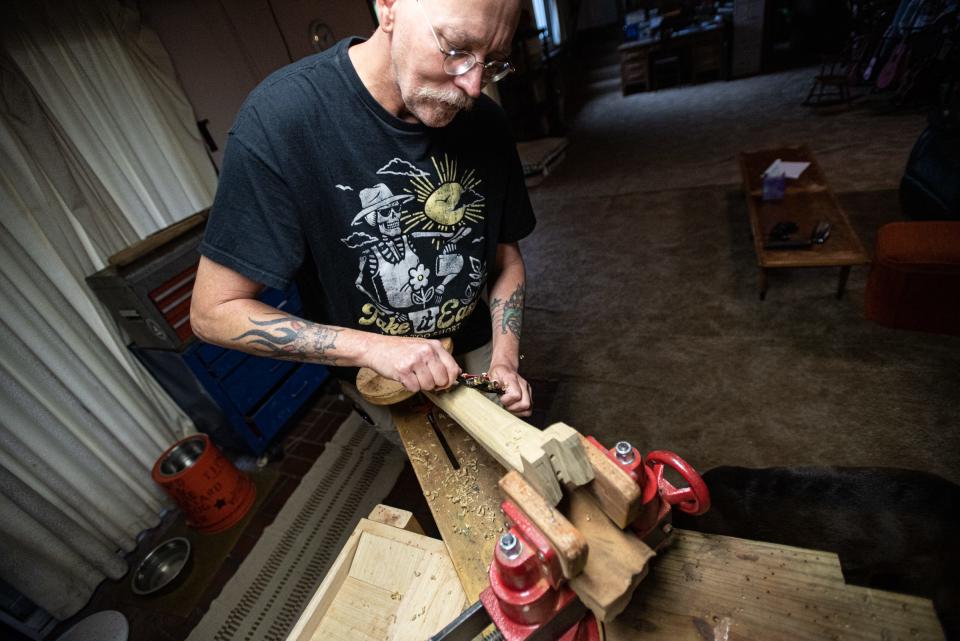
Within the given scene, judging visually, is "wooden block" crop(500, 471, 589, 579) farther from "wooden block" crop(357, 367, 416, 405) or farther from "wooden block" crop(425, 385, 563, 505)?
"wooden block" crop(357, 367, 416, 405)

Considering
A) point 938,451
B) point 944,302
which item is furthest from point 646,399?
point 944,302

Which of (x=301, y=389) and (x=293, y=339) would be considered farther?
(x=301, y=389)

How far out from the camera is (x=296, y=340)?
1.39 meters

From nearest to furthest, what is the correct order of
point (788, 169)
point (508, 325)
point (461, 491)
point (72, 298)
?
point (461, 491) → point (508, 325) → point (72, 298) → point (788, 169)

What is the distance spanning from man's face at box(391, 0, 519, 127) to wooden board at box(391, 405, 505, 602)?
1.05 m

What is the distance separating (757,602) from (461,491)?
78 centimetres

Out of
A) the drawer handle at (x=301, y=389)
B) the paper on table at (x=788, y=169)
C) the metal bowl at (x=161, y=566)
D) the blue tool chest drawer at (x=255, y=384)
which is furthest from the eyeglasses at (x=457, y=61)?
the paper on table at (x=788, y=169)

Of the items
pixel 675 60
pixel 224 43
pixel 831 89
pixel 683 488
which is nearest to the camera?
pixel 683 488

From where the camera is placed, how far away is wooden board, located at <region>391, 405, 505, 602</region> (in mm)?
1148

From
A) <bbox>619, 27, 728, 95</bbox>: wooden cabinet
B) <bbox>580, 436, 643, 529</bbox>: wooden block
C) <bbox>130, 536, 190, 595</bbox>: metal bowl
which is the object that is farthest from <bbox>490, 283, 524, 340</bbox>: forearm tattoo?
<bbox>619, 27, 728, 95</bbox>: wooden cabinet

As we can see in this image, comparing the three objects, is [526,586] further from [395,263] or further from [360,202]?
[360,202]

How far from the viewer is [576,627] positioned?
0.99m

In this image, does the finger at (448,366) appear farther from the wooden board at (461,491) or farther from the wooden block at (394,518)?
the wooden block at (394,518)

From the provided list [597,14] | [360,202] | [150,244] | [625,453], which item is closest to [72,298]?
[150,244]
